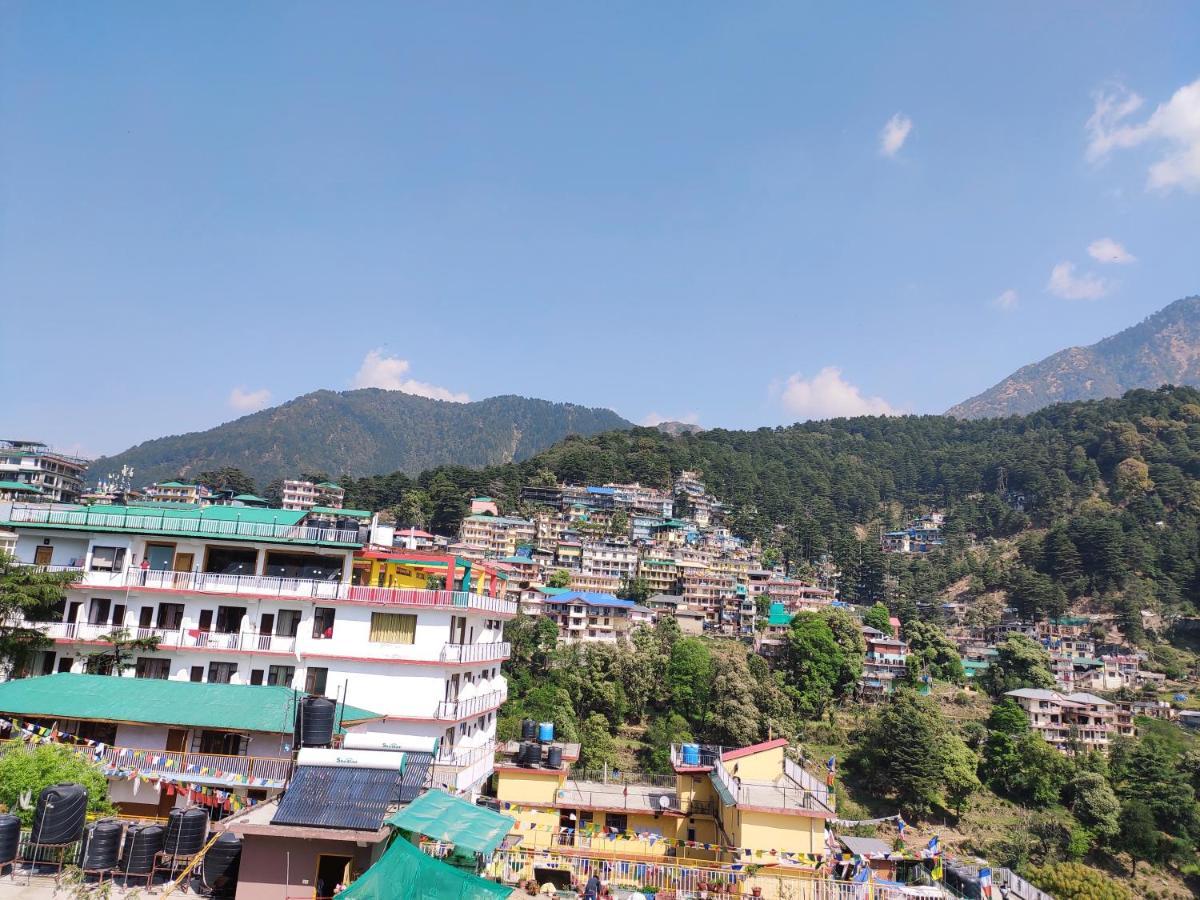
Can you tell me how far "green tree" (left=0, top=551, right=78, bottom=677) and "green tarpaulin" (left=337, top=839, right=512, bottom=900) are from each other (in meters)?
18.2

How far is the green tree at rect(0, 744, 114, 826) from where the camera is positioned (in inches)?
615

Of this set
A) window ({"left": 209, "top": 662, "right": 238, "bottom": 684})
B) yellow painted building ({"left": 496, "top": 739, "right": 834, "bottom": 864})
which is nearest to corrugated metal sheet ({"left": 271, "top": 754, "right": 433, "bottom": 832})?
yellow painted building ({"left": 496, "top": 739, "right": 834, "bottom": 864})

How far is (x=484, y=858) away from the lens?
16.2 meters

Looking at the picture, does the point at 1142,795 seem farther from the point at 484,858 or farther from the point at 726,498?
the point at 726,498

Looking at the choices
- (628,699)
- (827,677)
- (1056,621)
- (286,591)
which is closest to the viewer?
(286,591)

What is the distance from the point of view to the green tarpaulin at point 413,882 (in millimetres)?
12078

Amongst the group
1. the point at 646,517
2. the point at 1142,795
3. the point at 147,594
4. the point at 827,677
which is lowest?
the point at 1142,795

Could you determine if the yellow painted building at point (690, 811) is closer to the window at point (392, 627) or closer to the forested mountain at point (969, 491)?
the window at point (392, 627)

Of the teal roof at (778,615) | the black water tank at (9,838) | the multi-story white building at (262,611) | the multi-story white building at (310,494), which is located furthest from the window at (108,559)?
the multi-story white building at (310,494)

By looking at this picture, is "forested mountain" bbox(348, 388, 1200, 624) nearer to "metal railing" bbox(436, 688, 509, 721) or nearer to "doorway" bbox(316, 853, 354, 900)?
"metal railing" bbox(436, 688, 509, 721)

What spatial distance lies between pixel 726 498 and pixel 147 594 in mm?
118542

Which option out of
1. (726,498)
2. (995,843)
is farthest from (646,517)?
(995,843)

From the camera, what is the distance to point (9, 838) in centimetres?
1421

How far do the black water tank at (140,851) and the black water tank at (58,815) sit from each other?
40.5 inches
